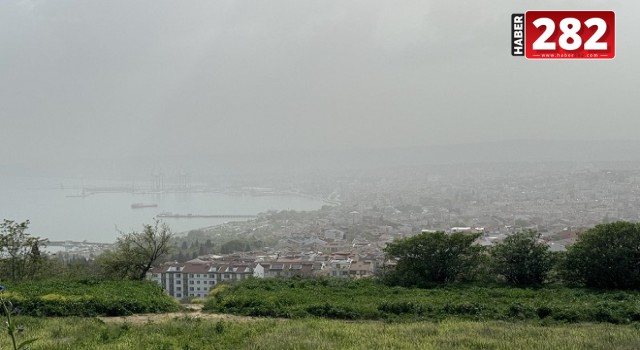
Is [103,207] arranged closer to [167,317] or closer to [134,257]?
[134,257]

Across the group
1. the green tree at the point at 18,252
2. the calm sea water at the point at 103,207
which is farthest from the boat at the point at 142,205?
the green tree at the point at 18,252

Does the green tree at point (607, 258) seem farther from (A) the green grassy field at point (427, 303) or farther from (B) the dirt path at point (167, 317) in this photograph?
(B) the dirt path at point (167, 317)

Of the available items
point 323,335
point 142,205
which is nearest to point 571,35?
point 323,335

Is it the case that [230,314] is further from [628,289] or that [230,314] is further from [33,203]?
[33,203]

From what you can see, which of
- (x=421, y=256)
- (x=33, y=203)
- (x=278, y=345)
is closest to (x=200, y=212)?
(x=33, y=203)

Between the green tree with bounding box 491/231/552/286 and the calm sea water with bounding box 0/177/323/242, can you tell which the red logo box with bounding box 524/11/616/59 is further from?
the calm sea water with bounding box 0/177/323/242

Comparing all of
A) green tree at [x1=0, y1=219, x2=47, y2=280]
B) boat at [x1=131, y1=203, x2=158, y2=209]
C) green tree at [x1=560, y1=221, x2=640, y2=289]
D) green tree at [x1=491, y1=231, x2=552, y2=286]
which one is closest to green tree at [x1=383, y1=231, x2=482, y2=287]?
green tree at [x1=491, y1=231, x2=552, y2=286]
